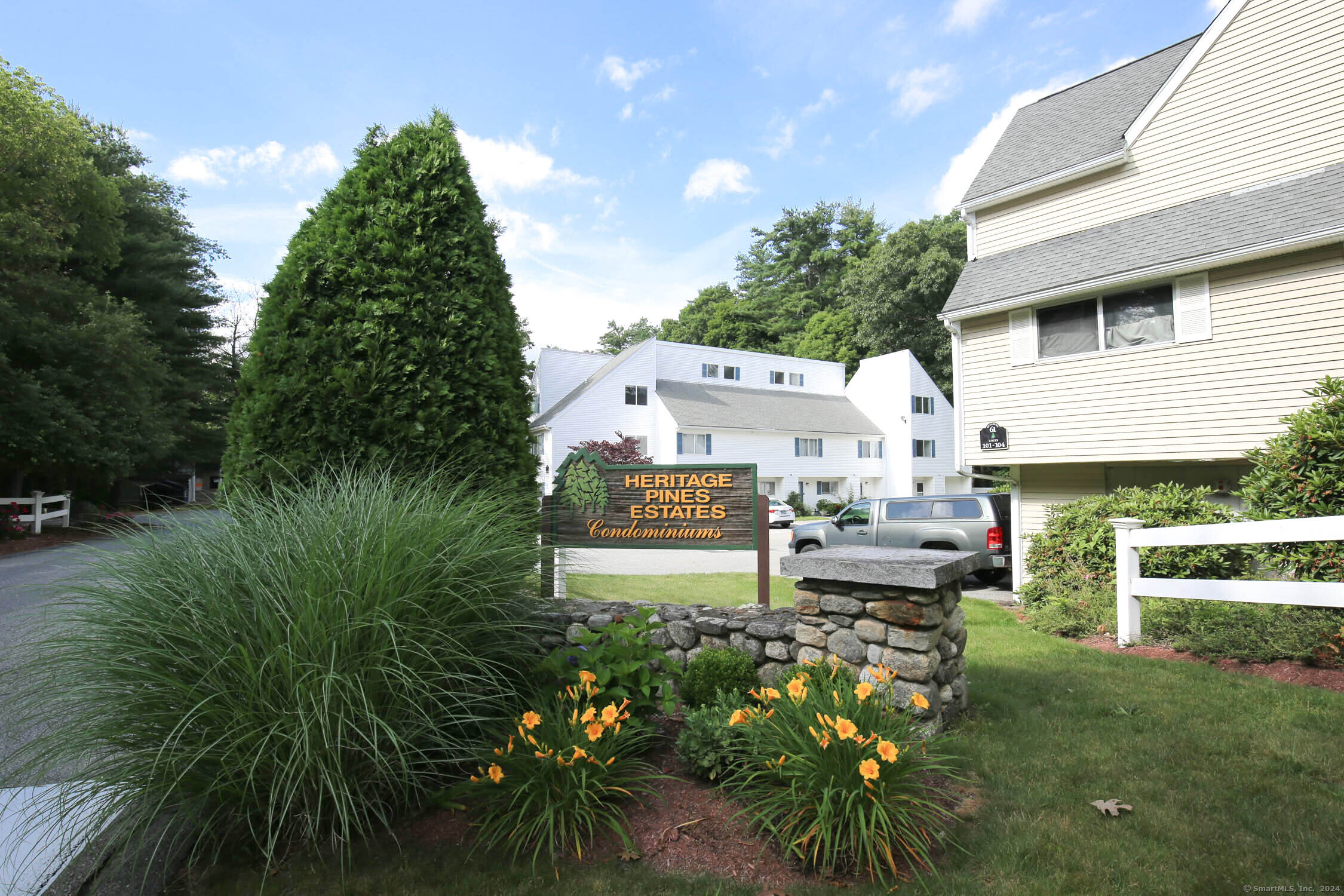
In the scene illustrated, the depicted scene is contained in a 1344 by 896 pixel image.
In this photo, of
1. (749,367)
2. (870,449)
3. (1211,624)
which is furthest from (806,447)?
(1211,624)

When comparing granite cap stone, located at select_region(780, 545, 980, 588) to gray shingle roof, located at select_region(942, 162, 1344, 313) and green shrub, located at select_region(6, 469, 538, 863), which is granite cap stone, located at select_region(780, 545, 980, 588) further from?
gray shingle roof, located at select_region(942, 162, 1344, 313)

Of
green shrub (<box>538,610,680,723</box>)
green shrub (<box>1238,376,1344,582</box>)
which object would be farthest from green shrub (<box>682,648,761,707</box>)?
green shrub (<box>1238,376,1344,582</box>)

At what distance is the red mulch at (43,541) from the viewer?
12.8 meters

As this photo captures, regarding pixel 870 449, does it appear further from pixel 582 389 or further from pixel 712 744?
pixel 712 744

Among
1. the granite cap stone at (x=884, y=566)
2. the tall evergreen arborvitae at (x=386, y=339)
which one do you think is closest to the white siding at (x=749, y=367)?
the tall evergreen arborvitae at (x=386, y=339)

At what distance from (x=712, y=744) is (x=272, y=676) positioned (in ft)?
6.45

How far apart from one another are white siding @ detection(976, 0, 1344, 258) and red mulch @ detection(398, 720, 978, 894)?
10.4 meters

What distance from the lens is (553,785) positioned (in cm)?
277

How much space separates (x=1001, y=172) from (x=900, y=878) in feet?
39.8

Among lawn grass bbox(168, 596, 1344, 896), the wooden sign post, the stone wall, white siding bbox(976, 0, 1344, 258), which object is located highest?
white siding bbox(976, 0, 1344, 258)

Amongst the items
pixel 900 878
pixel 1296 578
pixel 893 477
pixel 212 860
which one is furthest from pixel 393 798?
pixel 893 477

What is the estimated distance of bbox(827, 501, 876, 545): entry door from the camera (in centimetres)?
1155

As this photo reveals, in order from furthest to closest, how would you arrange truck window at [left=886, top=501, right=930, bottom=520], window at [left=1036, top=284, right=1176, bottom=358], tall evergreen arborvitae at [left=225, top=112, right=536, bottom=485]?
1. truck window at [left=886, top=501, right=930, bottom=520]
2. window at [left=1036, top=284, right=1176, bottom=358]
3. tall evergreen arborvitae at [left=225, top=112, right=536, bottom=485]

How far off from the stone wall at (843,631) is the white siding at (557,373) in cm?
2795
